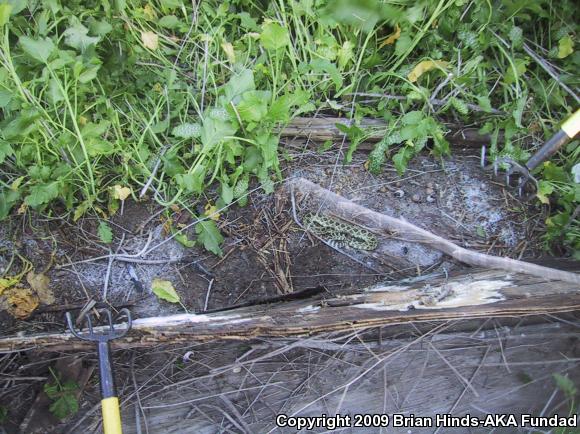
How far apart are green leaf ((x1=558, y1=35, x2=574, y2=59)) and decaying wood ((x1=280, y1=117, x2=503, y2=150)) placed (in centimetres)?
37

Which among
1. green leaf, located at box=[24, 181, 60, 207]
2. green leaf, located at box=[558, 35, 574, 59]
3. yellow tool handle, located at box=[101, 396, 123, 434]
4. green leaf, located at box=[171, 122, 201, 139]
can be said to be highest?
green leaf, located at box=[558, 35, 574, 59]

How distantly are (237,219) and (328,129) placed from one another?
493mm

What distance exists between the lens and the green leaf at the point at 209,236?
71.9 inches

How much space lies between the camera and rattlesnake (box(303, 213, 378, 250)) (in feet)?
6.28

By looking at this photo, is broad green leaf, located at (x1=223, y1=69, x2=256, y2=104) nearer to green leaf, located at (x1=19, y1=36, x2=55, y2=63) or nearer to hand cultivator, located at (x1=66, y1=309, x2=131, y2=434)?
green leaf, located at (x1=19, y1=36, x2=55, y2=63)

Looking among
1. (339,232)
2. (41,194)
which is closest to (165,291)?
(41,194)

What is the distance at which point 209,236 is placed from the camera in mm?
1831

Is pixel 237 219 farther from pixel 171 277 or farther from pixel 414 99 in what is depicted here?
pixel 414 99

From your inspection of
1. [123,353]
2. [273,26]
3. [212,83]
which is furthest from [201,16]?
[123,353]

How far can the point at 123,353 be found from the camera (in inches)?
67.5

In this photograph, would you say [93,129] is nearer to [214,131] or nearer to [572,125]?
[214,131]

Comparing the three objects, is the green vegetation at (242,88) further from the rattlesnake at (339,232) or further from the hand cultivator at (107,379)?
the hand cultivator at (107,379)

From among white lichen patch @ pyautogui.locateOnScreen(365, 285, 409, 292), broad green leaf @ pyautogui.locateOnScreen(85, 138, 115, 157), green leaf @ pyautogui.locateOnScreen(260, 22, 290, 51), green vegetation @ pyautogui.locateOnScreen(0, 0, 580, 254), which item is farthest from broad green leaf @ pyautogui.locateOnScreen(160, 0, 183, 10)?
white lichen patch @ pyautogui.locateOnScreen(365, 285, 409, 292)

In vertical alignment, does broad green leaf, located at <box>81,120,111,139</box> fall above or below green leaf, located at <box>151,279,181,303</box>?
above
